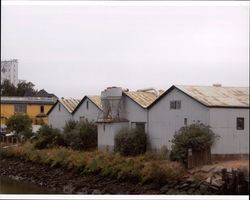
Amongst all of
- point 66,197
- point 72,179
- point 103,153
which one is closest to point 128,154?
point 103,153

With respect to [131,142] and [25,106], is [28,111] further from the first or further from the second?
[131,142]

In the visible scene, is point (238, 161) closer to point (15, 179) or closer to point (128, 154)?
point (128, 154)

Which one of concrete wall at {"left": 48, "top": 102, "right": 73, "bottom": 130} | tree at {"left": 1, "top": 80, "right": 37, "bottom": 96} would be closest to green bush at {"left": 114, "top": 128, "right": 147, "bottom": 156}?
concrete wall at {"left": 48, "top": 102, "right": 73, "bottom": 130}

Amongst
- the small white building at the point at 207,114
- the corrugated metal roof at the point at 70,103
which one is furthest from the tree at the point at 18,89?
the small white building at the point at 207,114

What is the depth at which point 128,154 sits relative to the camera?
1128 cm

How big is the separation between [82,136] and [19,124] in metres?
1.32

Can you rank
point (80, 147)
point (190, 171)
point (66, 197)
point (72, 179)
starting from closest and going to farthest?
point (66, 197) < point (190, 171) < point (72, 179) < point (80, 147)

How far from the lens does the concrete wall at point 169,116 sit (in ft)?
33.3

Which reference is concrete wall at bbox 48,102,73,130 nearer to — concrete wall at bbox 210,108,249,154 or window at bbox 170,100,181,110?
window at bbox 170,100,181,110

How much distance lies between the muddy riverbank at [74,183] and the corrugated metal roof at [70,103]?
131 centimetres

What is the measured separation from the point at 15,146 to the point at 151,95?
326 cm

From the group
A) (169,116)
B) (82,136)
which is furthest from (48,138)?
(169,116)

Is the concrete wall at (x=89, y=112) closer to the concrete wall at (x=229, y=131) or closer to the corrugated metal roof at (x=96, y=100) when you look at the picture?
the corrugated metal roof at (x=96, y=100)

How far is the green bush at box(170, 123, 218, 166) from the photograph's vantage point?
984cm
